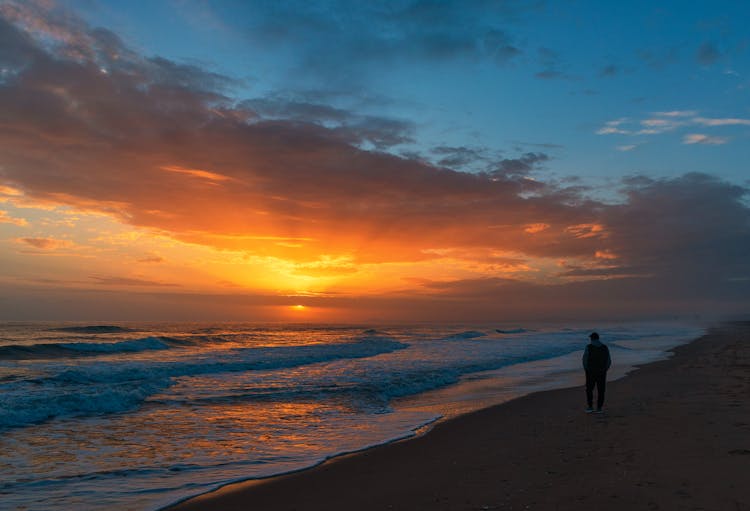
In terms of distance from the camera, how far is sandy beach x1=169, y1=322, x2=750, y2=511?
6301 mm

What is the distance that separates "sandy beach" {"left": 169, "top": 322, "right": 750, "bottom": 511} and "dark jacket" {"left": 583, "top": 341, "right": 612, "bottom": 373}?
104 centimetres

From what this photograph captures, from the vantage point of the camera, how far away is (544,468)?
25.2 feet

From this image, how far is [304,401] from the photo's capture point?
15383 mm

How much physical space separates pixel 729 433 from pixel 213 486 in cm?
865

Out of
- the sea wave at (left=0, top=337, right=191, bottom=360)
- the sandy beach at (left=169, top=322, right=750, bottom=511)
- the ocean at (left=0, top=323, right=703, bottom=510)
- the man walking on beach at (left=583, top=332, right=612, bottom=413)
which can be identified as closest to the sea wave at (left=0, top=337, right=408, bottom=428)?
the ocean at (left=0, top=323, right=703, bottom=510)

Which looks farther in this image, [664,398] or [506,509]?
[664,398]

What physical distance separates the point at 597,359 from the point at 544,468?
237 inches

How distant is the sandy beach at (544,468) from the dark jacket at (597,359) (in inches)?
41.0

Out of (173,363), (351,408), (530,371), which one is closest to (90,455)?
(351,408)

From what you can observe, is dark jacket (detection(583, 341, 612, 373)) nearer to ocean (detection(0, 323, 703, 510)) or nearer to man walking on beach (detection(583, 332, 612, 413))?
man walking on beach (detection(583, 332, 612, 413))

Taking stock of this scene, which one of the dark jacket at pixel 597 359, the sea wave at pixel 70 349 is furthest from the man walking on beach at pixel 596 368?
the sea wave at pixel 70 349

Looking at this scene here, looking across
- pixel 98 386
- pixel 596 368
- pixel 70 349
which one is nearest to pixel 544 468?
pixel 596 368

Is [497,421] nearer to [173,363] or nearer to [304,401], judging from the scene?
[304,401]

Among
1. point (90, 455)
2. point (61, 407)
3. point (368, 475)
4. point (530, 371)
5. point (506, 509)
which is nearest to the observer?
point (506, 509)
